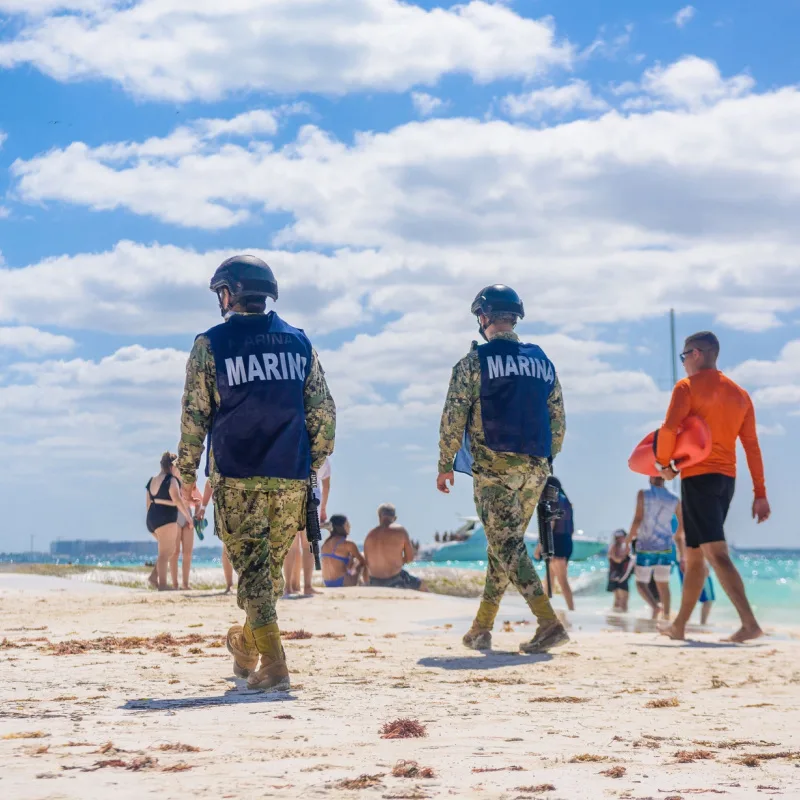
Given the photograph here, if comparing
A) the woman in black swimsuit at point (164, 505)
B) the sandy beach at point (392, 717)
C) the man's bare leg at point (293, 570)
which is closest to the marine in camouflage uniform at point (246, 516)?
the sandy beach at point (392, 717)

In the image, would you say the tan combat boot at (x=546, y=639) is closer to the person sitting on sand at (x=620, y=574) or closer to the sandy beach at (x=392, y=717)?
the sandy beach at (x=392, y=717)

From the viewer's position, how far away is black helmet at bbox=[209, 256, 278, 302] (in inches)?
233

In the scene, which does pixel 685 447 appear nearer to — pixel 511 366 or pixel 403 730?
pixel 511 366

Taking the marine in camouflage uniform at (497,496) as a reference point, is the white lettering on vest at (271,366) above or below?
above

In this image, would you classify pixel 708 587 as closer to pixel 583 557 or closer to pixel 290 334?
pixel 290 334

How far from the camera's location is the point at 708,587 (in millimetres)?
14992

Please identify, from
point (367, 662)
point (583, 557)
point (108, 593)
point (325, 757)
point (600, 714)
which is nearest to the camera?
point (325, 757)

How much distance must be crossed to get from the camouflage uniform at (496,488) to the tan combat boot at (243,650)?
2070mm

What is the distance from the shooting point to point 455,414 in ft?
24.6

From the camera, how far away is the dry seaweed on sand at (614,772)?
351 centimetres

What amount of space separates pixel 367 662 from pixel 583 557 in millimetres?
67655

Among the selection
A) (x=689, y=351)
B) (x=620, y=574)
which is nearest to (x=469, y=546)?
(x=620, y=574)

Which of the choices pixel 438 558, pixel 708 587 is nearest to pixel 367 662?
pixel 708 587

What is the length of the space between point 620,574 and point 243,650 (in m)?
12.9
